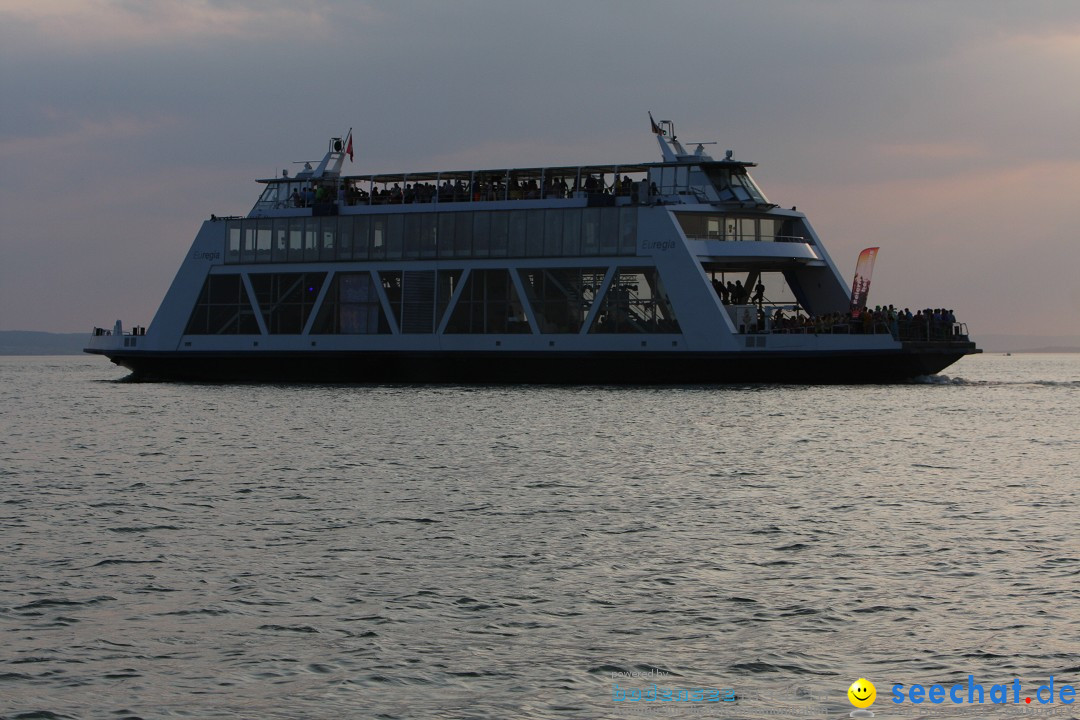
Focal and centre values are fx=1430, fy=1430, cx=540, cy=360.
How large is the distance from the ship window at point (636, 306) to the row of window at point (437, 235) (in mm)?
1073

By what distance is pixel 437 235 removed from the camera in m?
55.9

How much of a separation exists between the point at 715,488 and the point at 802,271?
33.0m

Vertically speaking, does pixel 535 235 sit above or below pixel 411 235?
below

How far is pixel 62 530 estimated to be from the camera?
59.9 feet

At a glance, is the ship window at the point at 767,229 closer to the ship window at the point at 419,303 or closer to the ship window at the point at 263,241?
the ship window at the point at 419,303

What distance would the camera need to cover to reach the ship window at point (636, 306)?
4994 cm

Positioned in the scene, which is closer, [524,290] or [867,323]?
[867,323]

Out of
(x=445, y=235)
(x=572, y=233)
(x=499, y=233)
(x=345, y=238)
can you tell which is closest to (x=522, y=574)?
(x=572, y=233)

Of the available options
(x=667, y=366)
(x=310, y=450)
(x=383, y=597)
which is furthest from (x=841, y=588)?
(x=667, y=366)

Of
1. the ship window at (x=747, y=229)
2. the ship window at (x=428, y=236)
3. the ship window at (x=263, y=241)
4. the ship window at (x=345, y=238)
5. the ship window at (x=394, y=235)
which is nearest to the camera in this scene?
the ship window at (x=747, y=229)

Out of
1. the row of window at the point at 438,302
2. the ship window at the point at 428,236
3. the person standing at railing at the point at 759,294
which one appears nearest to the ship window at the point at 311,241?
the row of window at the point at 438,302

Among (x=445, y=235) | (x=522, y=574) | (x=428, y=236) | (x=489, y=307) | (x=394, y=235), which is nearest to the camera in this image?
(x=522, y=574)

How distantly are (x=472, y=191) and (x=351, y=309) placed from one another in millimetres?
6739

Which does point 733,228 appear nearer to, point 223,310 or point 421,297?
point 421,297
